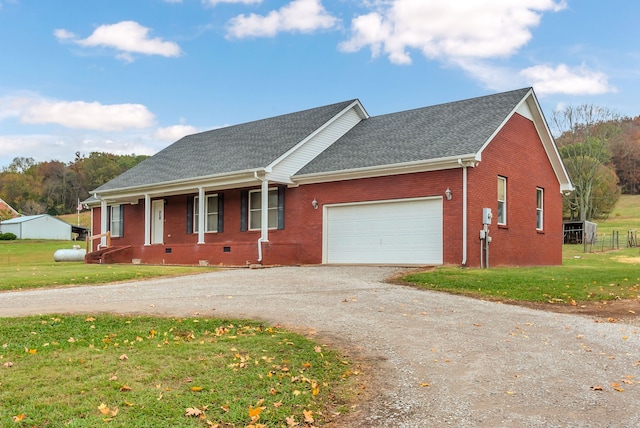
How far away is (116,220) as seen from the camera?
2858 centimetres

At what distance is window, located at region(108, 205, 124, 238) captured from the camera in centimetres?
2825

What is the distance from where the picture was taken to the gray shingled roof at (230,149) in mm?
22000

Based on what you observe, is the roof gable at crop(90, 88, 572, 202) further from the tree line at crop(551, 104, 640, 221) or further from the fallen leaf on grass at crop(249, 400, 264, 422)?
the tree line at crop(551, 104, 640, 221)

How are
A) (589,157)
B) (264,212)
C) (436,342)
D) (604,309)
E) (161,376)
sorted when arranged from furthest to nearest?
(589,157) < (264,212) < (604,309) < (436,342) < (161,376)

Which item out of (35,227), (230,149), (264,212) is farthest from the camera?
(35,227)

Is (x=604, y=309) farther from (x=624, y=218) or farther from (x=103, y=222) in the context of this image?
(x=624, y=218)

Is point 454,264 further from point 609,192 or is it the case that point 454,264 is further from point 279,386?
point 609,192

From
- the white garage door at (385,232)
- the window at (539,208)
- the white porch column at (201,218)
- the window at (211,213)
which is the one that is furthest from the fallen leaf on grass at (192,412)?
the window at (211,213)

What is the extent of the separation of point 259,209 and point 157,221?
20.7 feet

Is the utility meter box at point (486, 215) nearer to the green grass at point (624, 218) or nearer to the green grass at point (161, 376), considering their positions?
the green grass at point (161, 376)

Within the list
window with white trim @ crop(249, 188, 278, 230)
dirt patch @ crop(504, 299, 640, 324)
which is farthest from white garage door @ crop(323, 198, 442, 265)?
dirt patch @ crop(504, 299, 640, 324)

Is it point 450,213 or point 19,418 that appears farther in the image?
point 450,213

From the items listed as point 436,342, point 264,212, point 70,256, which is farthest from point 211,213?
point 436,342

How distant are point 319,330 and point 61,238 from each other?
210 feet
